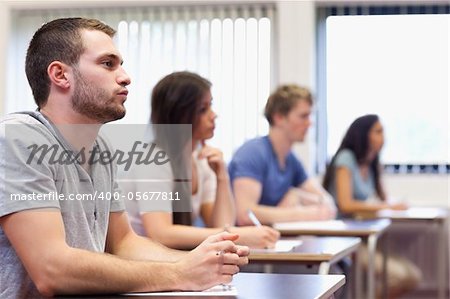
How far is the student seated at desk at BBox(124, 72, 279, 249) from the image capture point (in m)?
2.77

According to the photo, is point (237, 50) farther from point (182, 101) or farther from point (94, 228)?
point (94, 228)

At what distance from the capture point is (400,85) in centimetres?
668

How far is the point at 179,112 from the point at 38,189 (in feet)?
4.80

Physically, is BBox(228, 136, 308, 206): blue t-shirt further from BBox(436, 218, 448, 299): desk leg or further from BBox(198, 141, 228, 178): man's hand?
BBox(436, 218, 448, 299): desk leg

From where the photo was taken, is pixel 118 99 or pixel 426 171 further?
pixel 426 171

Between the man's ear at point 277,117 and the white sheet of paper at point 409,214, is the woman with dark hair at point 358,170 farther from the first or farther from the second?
the man's ear at point 277,117

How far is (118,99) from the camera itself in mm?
1824

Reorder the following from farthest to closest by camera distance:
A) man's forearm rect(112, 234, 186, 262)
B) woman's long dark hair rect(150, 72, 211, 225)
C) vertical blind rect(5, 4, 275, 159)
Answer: vertical blind rect(5, 4, 275, 159), woman's long dark hair rect(150, 72, 211, 225), man's forearm rect(112, 234, 186, 262)

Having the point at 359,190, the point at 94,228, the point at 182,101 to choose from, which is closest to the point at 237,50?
the point at 359,190

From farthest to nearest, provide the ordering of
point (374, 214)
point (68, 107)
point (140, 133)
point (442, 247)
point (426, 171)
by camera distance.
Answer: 1. point (426, 171)
2. point (442, 247)
3. point (374, 214)
4. point (140, 133)
5. point (68, 107)

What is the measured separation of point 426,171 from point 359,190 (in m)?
1.46

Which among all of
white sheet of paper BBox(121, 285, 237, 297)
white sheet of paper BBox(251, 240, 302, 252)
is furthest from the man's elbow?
white sheet of paper BBox(251, 240, 302, 252)

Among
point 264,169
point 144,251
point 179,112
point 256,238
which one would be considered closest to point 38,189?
point 144,251

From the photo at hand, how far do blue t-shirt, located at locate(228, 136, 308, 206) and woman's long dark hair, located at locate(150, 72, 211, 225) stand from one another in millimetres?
988
